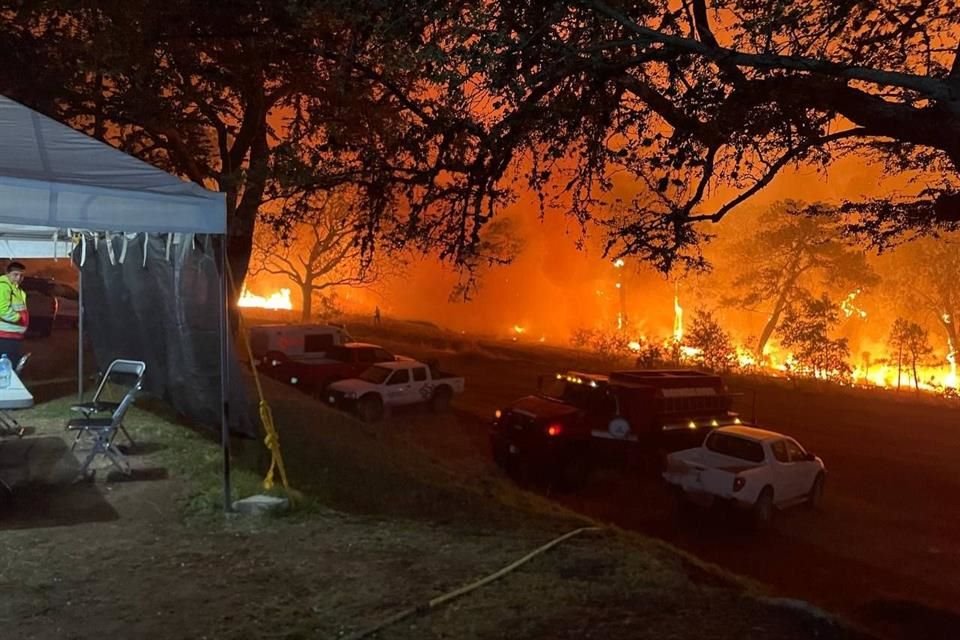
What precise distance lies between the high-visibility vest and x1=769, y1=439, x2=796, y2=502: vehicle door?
392 inches

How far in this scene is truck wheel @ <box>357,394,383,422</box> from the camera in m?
16.9

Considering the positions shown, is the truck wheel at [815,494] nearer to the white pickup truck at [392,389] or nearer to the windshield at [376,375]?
the white pickup truck at [392,389]

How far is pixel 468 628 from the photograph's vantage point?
4246mm

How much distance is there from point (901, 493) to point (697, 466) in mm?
4736

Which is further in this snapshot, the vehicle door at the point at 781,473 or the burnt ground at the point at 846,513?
the vehicle door at the point at 781,473

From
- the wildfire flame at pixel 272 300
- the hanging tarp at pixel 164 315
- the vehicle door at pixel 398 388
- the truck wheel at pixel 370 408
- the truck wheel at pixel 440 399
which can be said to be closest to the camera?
the hanging tarp at pixel 164 315

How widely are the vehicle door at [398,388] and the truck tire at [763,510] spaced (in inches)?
340

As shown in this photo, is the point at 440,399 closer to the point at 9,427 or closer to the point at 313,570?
the point at 9,427

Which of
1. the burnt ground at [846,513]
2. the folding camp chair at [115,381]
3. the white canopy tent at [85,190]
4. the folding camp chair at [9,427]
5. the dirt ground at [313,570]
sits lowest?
the burnt ground at [846,513]

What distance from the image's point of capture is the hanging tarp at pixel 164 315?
30.6 feet

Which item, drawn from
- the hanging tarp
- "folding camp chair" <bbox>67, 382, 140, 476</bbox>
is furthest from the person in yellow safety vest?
"folding camp chair" <bbox>67, 382, 140, 476</bbox>

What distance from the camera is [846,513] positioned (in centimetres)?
1205

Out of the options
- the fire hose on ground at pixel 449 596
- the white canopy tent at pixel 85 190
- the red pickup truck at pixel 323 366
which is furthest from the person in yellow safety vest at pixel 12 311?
the red pickup truck at pixel 323 366

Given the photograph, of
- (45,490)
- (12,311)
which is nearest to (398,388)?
(12,311)
